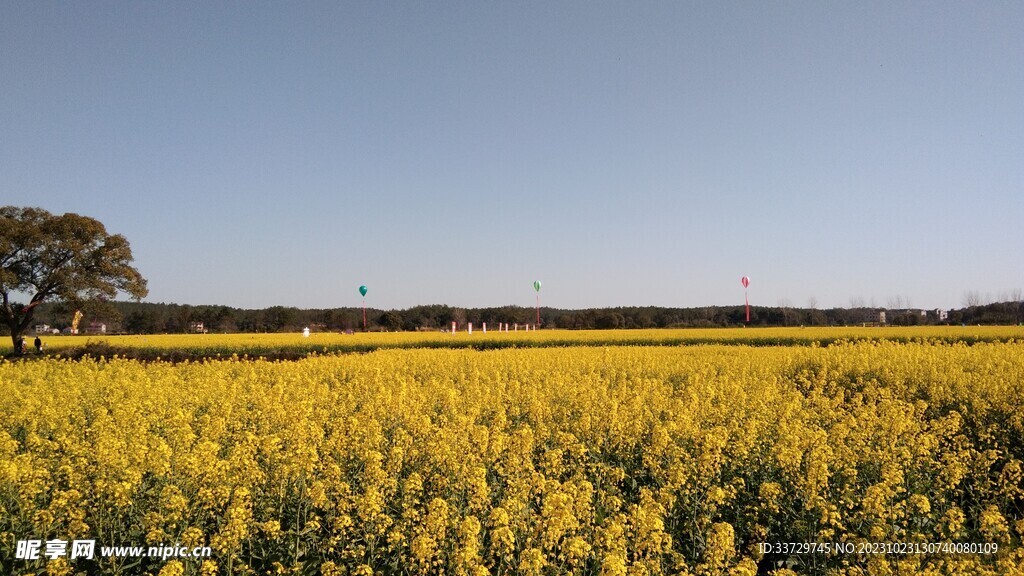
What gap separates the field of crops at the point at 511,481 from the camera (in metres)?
4.41

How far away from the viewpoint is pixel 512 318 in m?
83.4

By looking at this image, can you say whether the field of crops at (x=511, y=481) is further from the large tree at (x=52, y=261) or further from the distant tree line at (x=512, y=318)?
the distant tree line at (x=512, y=318)

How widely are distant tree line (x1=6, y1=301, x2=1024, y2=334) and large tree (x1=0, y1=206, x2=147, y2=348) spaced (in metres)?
28.6

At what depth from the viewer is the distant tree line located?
60344 mm

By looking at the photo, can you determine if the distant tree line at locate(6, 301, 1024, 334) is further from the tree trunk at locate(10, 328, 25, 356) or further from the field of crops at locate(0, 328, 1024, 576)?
the field of crops at locate(0, 328, 1024, 576)

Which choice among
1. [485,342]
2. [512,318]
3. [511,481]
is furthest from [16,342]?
[512,318]

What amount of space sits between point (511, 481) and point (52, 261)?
34196mm

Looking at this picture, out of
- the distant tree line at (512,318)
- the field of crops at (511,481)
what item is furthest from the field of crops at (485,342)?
the distant tree line at (512,318)

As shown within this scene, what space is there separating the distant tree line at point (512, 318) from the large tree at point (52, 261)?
2862 centimetres

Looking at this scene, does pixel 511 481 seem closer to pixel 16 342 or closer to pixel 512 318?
pixel 16 342

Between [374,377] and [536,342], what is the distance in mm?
18312

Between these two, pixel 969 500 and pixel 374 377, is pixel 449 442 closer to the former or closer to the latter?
pixel 969 500

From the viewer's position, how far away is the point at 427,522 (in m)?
4.21

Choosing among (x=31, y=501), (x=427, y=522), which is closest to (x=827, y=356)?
(x=427, y=522)
